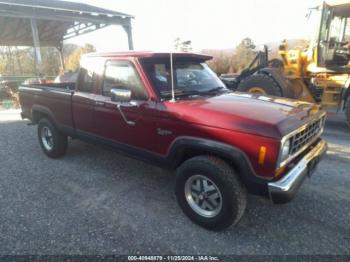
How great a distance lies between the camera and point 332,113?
727cm

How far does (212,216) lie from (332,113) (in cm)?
568

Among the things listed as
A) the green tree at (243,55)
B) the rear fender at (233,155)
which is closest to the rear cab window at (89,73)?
the rear fender at (233,155)

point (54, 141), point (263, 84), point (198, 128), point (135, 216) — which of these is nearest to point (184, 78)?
point (198, 128)

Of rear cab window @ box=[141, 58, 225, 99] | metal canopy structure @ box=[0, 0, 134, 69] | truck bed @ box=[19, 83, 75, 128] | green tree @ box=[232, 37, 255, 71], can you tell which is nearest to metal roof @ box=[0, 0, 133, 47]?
metal canopy structure @ box=[0, 0, 134, 69]

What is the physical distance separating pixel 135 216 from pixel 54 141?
2.55 meters

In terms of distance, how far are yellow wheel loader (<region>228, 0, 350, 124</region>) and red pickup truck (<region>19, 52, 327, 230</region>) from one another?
12.5 ft

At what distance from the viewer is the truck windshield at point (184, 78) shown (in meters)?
3.54

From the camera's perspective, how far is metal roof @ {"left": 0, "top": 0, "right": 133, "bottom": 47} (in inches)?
583

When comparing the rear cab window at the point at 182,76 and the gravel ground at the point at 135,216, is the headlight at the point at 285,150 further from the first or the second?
the rear cab window at the point at 182,76

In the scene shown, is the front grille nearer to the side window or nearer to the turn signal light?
the turn signal light

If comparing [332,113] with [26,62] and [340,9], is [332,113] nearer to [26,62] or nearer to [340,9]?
[340,9]

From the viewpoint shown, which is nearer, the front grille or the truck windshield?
the front grille

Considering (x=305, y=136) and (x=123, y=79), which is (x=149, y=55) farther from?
(x=305, y=136)

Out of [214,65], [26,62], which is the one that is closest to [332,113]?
[214,65]
